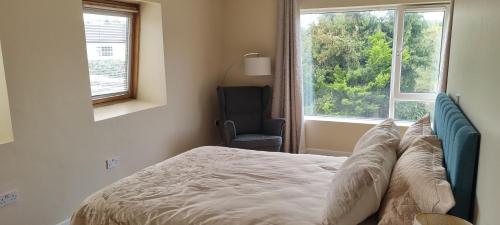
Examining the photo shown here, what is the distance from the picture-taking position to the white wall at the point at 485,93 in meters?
1.26

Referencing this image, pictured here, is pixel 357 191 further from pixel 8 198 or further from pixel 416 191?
pixel 8 198

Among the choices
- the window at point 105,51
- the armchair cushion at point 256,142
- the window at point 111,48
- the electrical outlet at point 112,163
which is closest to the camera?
the electrical outlet at point 112,163

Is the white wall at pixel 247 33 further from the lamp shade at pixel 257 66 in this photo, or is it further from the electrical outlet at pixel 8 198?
the electrical outlet at pixel 8 198

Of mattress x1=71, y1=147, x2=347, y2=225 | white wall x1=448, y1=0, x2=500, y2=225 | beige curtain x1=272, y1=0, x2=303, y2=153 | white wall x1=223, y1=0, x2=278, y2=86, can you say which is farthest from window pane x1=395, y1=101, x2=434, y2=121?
white wall x1=448, y1=0, x2=500, y2=225

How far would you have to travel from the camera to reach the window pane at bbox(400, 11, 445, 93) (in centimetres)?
409

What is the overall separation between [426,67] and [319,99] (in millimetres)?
1313

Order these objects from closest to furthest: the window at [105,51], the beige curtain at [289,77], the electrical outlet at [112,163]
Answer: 1. the electrical outlet at [112,163]
2. the window at [105,51]
3. the beige curtain at [289,77]

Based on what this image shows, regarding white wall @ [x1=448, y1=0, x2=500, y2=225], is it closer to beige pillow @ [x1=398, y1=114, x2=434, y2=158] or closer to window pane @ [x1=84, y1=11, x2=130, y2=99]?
beige pillow @ [x1=398, y1=114, x2=434, y2=158]

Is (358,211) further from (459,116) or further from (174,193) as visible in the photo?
(174,193)

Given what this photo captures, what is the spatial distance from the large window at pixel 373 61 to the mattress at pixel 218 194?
2.10 m

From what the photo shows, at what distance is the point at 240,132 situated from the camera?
4.59m

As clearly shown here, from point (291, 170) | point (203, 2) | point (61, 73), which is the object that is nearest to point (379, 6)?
point (203, 2)

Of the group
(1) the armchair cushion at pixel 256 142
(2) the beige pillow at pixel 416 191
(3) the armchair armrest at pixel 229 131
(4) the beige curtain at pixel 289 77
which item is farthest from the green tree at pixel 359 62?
(2) the beige pillow at pixel 416 191

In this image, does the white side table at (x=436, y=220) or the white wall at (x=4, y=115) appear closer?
the white side table at (x=436, y=220)
